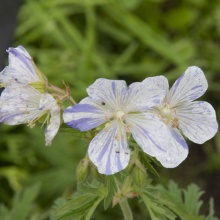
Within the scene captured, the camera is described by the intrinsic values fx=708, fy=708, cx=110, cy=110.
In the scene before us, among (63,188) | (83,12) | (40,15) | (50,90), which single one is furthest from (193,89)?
(83,12)

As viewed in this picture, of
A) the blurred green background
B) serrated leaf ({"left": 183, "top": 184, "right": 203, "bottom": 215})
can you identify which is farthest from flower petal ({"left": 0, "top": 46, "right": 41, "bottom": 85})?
the blurred green background

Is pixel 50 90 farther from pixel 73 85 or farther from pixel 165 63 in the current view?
pixel 165 63

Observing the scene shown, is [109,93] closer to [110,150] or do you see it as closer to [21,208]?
[110,150]

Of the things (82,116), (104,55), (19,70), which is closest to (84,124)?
(82,116)

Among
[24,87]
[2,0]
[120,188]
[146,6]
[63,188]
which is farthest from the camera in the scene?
[146,6]

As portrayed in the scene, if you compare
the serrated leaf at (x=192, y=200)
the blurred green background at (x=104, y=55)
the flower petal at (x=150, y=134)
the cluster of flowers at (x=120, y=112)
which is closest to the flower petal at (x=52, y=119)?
the cluster of flowers at (x=120, y=112)
